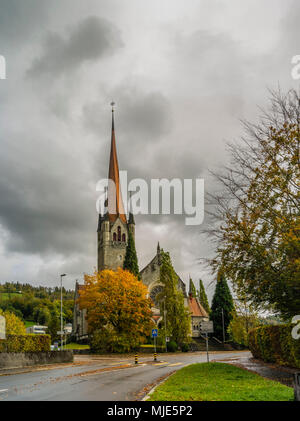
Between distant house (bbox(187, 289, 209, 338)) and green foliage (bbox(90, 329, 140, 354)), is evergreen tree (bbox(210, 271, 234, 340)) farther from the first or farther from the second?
green foliage (bbox(90, 329, 140, 354))

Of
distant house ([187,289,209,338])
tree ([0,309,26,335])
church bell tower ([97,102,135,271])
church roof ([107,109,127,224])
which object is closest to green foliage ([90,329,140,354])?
tree ([0,309,26,335])

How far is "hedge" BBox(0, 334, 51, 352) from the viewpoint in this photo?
85.4 ft

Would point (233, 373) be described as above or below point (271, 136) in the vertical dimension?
below

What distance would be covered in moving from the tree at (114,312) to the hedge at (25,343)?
19.7 meters

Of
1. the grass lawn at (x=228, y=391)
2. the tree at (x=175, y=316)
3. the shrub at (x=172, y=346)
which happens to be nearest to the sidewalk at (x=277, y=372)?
the grass lawn at (x=228, y=391)

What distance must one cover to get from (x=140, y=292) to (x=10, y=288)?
123m

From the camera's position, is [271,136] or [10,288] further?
[10,288]

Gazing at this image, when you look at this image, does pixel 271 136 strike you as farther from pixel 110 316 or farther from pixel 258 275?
pixel 110 316

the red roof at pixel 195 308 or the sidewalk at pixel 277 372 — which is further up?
the sidewalk at pixel 277 372

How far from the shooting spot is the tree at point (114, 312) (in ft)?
159

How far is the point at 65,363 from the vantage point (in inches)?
1160

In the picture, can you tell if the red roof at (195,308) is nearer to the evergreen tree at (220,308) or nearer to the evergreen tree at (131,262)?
the evergreen tree at (220,308)
